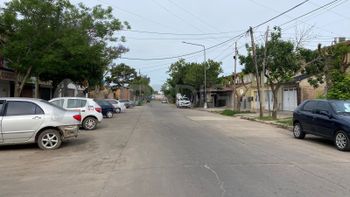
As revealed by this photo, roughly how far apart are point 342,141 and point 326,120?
1264 millimetres

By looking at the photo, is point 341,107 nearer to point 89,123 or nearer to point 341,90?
point 341,90

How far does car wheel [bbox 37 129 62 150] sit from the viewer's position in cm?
1338

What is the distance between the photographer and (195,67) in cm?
7188

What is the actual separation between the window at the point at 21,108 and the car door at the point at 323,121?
30.0ft

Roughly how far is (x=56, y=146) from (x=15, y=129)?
4.30 feet

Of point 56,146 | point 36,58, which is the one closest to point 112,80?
point 36,58

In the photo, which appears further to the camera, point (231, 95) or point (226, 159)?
point (231, 95)

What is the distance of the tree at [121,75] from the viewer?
7100cm

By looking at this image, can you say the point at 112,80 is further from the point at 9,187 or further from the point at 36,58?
the point at 9,187

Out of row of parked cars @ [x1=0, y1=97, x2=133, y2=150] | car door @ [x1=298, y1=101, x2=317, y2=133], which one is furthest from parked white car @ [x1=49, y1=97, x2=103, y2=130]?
car door @ [x1=298, y1=101, x2=317, y2=133]

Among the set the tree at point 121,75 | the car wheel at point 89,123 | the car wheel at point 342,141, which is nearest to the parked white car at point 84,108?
the car wheel at point 89,123

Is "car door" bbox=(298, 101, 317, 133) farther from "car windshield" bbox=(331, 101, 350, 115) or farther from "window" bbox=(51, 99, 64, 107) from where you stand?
"window" bbox=(51, 99, 64, 107)

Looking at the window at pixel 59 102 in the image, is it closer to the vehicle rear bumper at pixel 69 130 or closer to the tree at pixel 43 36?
the tree at pixel 43 36

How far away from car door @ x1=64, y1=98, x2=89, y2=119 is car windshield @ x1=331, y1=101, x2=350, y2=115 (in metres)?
11.8
